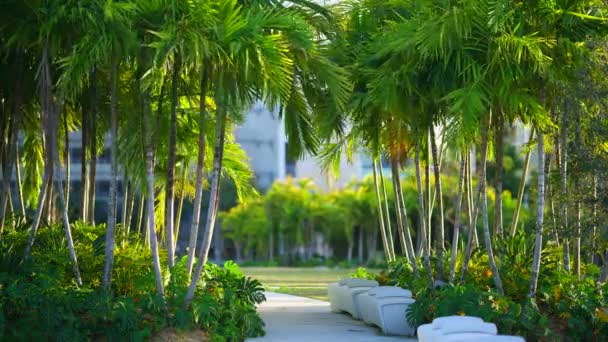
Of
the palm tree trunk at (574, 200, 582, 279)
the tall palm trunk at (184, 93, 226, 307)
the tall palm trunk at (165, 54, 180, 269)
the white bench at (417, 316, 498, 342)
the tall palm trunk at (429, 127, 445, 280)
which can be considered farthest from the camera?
the tall palm trunk at (429, 127, 445, 280)

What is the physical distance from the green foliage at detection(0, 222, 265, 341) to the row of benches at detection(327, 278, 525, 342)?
1.93m

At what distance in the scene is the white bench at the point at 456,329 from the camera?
12.1 m

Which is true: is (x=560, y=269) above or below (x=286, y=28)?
below

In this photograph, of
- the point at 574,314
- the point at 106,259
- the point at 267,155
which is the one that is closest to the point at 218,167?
the point at 106,259

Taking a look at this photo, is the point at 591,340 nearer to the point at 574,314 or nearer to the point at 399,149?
the point at 574,314

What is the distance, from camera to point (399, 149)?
1944cm

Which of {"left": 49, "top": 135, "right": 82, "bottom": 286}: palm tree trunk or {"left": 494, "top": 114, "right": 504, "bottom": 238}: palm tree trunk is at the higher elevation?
{"left": 494, "top": 114, "right": 504, "bottom": 238}: palm tree trunk

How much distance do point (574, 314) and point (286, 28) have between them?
5875 mm

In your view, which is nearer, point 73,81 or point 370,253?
point 73,81

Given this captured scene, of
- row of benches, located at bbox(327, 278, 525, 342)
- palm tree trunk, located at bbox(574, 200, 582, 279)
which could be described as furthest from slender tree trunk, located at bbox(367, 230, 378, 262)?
palm tree trunk, located at bbox(574, 200, 582, 279)

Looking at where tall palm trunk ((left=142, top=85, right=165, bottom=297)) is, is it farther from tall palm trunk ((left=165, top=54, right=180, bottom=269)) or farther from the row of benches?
the row of benches

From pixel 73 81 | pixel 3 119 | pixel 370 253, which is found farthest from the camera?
pixel 370 253

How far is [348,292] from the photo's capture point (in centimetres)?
1962

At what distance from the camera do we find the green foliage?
14.2 meters
